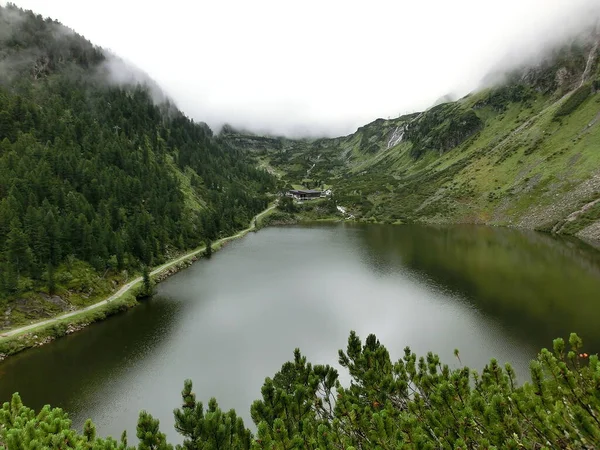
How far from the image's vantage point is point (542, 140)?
473 feet

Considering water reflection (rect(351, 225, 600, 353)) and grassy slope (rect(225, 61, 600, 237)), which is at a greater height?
grassy slope (rect(225, 61, 600, 237))

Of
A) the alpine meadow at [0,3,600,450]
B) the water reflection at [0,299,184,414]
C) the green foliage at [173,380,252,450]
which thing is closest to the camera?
the alpine meadow at [0,3,600,450]

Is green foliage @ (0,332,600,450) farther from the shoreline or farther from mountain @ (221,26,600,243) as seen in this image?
mountain @ (221,26,600,243)

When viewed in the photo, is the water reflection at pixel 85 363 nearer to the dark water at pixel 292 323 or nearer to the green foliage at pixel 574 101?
the dark water at pixel 292 323

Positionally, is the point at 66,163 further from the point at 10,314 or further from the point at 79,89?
the point at 79,89

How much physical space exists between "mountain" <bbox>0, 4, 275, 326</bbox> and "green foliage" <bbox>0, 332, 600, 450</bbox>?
47160 millimetres

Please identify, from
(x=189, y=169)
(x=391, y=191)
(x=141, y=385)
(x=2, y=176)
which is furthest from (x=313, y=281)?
(x=391, y=191)

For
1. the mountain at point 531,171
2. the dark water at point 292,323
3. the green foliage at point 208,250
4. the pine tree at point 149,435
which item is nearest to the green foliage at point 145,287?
the dark water at point 292,323

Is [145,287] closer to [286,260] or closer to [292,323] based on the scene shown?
[292,323]

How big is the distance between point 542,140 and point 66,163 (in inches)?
6732

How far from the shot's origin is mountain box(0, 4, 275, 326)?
→ 57.1 metres

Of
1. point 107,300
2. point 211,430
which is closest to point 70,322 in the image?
point 107,300

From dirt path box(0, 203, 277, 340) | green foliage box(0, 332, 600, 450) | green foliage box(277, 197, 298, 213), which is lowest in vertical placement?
dirt path box(0, 203, 277, 340)

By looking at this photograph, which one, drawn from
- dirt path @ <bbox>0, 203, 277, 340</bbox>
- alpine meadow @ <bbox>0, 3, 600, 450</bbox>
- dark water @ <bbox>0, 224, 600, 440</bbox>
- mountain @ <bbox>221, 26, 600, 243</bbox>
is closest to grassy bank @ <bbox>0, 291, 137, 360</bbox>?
alpine meadow @ <bbox>0, 3, 600, 450</bbox>
